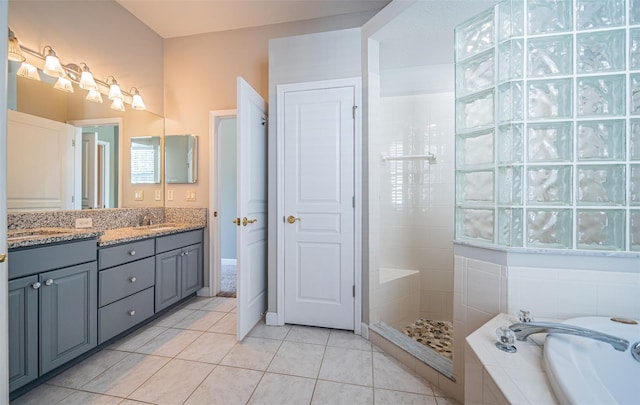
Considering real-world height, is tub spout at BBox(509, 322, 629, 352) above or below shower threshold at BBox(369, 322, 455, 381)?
above

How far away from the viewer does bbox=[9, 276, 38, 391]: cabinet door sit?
49.1 inches

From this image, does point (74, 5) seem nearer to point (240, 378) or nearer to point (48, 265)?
point (48, 265)

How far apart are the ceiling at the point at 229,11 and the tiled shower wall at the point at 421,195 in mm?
1012

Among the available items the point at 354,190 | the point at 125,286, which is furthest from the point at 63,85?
the point at 354,190

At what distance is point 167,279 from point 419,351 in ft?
7.18

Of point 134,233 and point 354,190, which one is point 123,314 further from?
point 354,190

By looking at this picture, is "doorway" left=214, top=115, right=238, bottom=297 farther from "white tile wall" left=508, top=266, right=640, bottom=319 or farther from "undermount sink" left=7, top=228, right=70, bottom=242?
"white tile wall" left=508, top=266, right=640, bottom=319

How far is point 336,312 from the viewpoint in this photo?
207cm

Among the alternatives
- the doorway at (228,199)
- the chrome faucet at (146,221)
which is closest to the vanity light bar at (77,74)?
the chrome faucet at (146,221)

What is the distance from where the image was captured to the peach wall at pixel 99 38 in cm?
184

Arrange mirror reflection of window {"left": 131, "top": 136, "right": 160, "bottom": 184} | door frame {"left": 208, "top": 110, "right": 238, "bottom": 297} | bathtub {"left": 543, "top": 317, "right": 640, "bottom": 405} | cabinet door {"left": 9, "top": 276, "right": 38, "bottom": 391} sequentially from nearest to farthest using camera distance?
bathtub {"left": 543, "top": 317, "right": 640, "bottom": 405} < cabinet door {"left": 9, "top": 276, "right": 38, "bottom": 391} < mirror reflection of window {"left": 131, "top": 136, "right": 160, "bottom": 184} < door frame {"left": 208, "top": 110, "right": 238, "bottom": 297}

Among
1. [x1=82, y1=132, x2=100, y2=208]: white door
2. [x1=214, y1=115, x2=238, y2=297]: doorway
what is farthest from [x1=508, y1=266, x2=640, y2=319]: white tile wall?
[x1=214, y1=115, x2=238, y2=297]: doorway

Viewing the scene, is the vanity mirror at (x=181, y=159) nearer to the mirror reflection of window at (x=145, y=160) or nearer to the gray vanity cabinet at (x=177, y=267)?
the mirror reflection of window at (x=145, y=160)

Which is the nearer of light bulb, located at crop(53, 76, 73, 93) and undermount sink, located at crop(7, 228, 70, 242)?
undermount sink, located at crop(7, 228, 70, 242)
